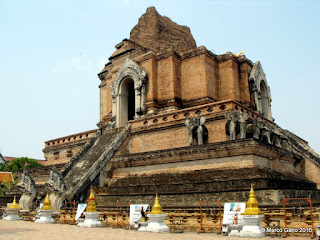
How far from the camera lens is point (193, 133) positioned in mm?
18125

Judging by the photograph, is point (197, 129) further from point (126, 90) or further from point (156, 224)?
point (126, 90)

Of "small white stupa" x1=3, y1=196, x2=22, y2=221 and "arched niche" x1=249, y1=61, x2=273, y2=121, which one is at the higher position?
"arched niche" x1=249, y1=61, x2=273, y2=121

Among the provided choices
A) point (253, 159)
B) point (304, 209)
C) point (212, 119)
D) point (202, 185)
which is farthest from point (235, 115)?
point (304, 209)

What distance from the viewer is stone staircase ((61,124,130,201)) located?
656 inches

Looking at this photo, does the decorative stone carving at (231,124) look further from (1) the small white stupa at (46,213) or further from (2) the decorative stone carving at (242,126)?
(1) the small white stupa at (46,213)

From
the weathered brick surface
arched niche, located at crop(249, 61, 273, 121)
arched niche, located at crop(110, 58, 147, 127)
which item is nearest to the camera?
arched niche, located at crop(110, 58, 147, 127)

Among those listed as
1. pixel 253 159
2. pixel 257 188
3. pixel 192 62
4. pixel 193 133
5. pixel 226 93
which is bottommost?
pixel 257 188

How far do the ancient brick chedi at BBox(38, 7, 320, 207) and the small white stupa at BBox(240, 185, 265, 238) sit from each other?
2715 millimetres

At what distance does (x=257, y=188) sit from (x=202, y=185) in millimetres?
2231

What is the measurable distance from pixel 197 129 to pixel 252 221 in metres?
8.93

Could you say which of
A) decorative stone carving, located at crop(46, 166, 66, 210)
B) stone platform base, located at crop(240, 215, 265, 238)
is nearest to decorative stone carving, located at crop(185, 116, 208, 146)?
decorative stone carving, located at crop(46, 166, 66, 210)

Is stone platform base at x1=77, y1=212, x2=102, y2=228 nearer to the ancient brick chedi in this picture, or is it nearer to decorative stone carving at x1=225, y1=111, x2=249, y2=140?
the ancient brick chedi

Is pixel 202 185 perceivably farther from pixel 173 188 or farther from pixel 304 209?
pixel 304 209

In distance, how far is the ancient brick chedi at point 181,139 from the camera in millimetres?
14134
